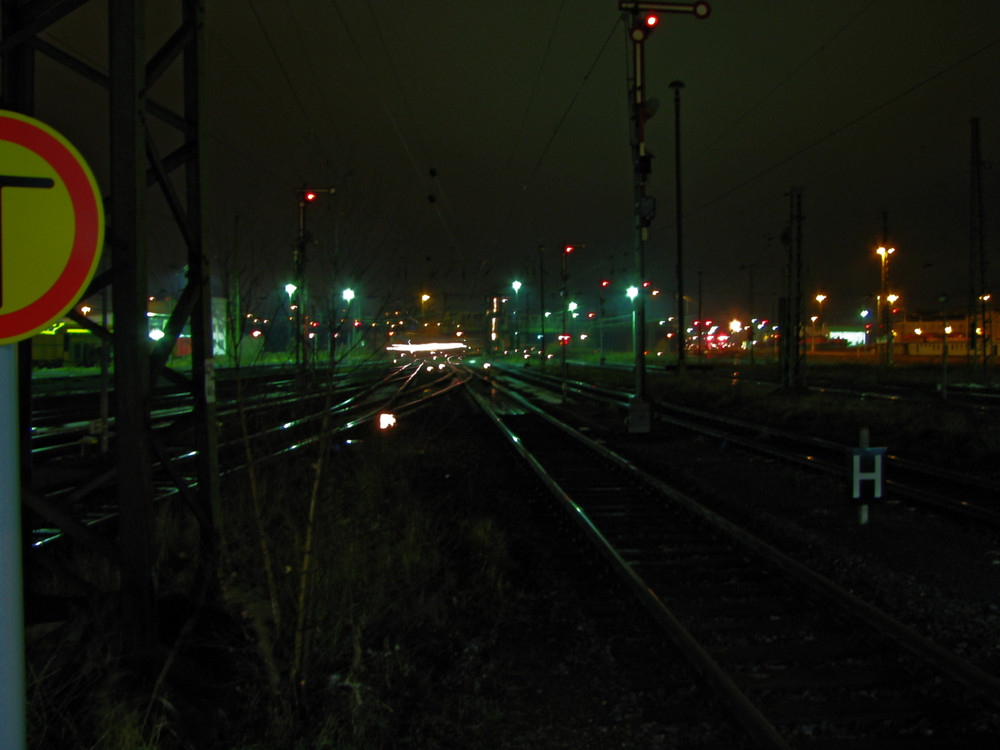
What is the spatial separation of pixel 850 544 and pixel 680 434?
11.4m

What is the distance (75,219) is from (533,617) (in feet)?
16.9

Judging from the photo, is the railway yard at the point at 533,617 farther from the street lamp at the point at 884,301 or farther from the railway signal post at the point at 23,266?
the street lamp at the point at 884,301

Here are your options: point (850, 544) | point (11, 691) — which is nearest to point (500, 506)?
point (850, 544)

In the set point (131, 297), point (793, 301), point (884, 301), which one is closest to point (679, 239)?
point (793, 301)

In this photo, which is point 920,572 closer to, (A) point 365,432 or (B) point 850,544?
(B) point 850,544

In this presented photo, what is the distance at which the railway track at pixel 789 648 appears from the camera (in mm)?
4398

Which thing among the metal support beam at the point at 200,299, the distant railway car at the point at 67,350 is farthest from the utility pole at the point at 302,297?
the distant railway car at the point at 67,350

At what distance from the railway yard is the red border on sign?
237 cm

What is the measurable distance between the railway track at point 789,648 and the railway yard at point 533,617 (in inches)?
0.9

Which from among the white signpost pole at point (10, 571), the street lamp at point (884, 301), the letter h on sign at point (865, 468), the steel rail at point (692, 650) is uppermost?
the street lamp at point (884, 301)

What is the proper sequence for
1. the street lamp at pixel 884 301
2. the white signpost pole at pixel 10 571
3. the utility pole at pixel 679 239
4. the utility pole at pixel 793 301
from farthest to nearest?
the street lamp at pixel 884 301, the utility pole at pixel 679 239, the utility pole at pixel 793 301, the white signpost pole at pixel 10 571

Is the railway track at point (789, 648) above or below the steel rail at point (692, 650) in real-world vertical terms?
below

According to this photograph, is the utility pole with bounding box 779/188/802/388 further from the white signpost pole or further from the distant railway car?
the distant railway car

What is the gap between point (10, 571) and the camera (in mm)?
2365
